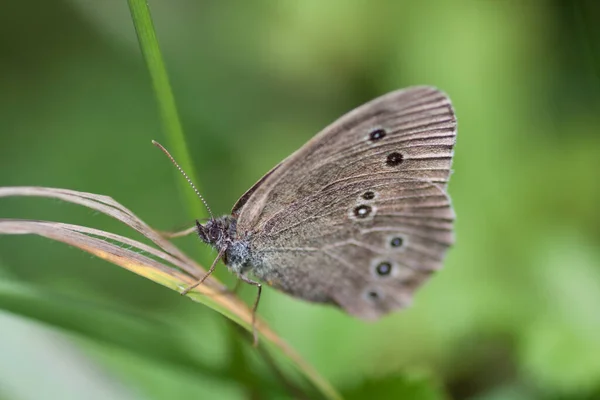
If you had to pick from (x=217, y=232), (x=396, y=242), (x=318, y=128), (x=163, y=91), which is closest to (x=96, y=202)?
(x=163, y=91)

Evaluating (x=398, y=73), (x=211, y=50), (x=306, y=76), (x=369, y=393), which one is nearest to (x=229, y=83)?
(x=211, y=50)

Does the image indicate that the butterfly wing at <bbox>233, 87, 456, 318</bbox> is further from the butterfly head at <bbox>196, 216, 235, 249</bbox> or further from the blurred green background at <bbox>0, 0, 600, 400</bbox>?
the blurred green background at <bbox>0, 0, 600, 400</bbox>

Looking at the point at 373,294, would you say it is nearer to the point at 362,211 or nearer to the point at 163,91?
the point at 362,211

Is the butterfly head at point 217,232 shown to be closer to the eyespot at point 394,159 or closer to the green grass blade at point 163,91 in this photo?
the green grass blade at point 163,91

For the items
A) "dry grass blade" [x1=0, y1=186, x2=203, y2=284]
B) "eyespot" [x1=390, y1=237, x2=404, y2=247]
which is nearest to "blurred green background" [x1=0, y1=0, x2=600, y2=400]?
"eyespot" [x1=390, y1=237, x2=404, y2=247]

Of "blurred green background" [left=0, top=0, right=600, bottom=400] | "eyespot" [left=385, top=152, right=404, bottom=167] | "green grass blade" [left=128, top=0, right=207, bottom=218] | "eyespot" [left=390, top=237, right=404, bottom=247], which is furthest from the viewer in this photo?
"blurred green background" [left=0, top=0, right=600, bottom=400]

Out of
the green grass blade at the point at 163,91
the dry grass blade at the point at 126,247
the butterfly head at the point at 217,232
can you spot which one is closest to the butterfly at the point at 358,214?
the butterfly head at the point at 217,232

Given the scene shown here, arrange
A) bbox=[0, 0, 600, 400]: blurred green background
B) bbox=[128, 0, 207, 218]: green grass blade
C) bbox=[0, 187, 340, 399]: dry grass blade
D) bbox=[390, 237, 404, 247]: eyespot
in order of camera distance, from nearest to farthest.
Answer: bbox=[0, 187, 340, 399]: dry grass blade → bbox=[128, 0, 207, 218]: green grass blade → bbox=[390, 237, 404, 247]: eyespot → bbox=[0, 0, 600, 400]: blurred green background

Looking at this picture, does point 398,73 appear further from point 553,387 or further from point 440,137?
point 553,387

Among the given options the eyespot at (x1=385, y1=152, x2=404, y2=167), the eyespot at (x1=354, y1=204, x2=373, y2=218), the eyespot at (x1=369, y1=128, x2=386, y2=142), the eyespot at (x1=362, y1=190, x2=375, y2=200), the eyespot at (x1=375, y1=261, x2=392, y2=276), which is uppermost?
the eyespot at (x1=369, y1=128, x2=386, y2=142)
